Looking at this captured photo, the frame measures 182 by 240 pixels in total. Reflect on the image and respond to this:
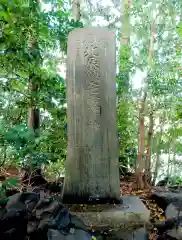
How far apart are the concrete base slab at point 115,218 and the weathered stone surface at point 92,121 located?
252 millimetres

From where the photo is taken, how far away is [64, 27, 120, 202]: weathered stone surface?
2.85 m

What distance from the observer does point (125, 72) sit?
529cm

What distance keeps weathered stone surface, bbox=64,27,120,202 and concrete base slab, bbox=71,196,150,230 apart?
25 centimetres

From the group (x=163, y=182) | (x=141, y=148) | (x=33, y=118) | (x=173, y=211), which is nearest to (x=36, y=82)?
(x=33, y=118)

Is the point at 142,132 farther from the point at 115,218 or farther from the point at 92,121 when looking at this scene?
the point at 115,218

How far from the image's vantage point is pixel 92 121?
9.45ft

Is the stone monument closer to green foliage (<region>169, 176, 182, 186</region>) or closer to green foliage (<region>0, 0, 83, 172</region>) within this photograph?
green foliage (<region>0, 0, 83, 172</region>)

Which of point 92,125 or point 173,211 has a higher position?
point 92,125

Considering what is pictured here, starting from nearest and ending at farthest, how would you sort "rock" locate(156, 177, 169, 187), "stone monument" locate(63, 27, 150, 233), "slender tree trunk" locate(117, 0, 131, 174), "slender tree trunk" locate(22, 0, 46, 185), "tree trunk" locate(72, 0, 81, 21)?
1. "stone monument" locate(63, 27, 150, 233)
2. "slender tree trunk" locate(22, 0, 46, 185)
3. "slender tree trunk" locate(117, 0, 131, 174)
4. "tree trunk" locate(72, 0, 81, 21)
5. "rock" locate(156, 177, 169, 187)

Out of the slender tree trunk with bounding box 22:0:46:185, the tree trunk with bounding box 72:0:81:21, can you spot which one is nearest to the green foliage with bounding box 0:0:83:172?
the slender tree trunk with bounding box 22:0:46:185

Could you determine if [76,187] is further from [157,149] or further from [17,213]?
[157,149]

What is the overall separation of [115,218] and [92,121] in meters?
1.05

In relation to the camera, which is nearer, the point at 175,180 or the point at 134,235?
the point at 134,235

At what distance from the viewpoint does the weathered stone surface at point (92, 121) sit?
2.85m
